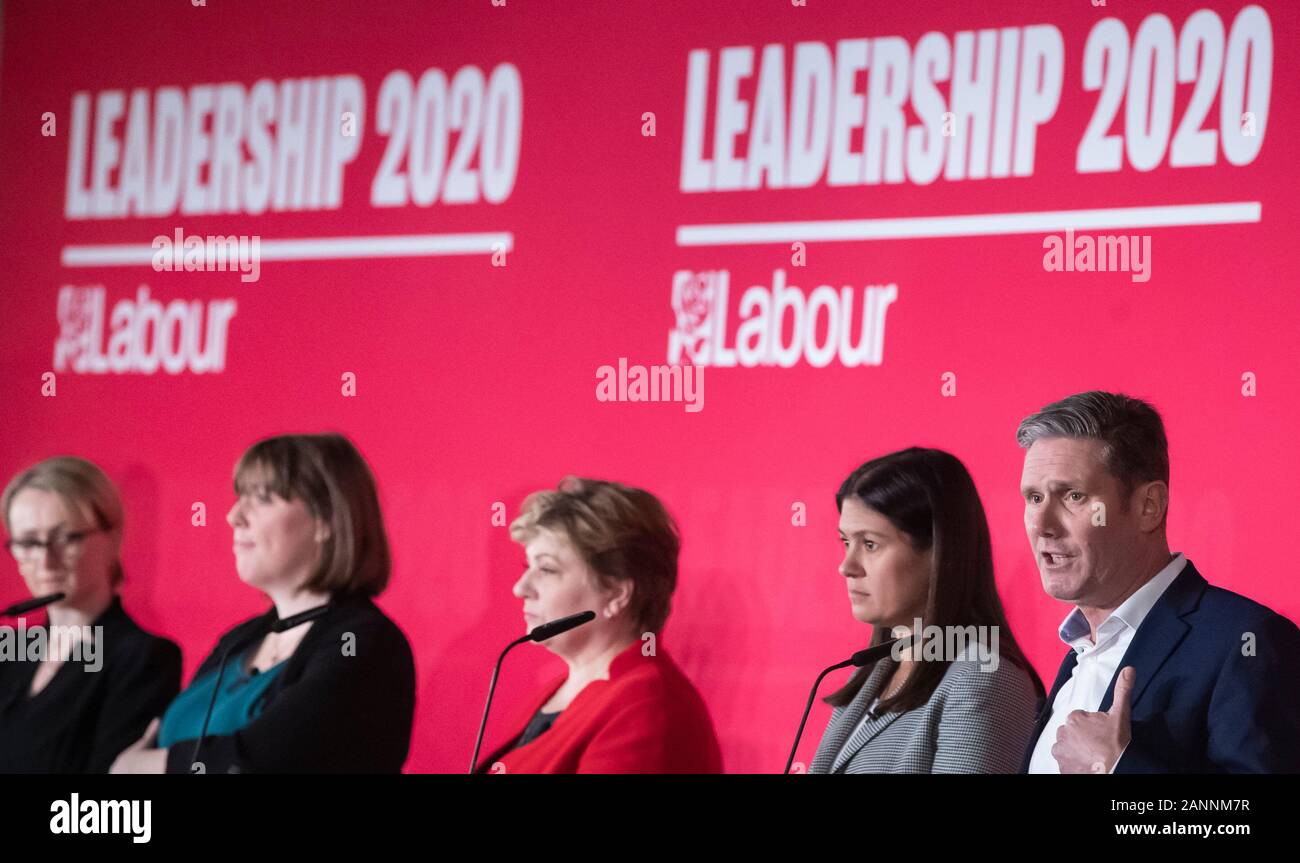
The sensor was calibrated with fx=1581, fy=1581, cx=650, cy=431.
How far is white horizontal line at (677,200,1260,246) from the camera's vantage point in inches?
149

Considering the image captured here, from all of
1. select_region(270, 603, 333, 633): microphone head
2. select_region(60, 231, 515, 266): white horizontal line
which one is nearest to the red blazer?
select_region(270, 603, 333, 633): microphone head

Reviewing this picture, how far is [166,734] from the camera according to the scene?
415 cm

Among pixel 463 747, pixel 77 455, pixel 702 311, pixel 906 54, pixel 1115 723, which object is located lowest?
pixel 463 747

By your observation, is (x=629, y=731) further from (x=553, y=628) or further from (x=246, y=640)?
(x=246, y=640)

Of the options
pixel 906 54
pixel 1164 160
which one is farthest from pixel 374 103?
pixel 1164 160

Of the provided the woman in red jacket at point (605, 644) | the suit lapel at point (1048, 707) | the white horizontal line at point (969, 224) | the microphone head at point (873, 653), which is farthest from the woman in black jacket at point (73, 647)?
the suit lapel at point (1048, 707)

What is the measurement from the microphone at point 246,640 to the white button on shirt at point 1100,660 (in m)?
1.84

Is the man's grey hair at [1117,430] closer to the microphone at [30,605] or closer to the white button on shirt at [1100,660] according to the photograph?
the white button on shirt at [1100,660]

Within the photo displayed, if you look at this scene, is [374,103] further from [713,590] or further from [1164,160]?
[1164,160]

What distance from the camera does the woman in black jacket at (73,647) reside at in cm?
427
